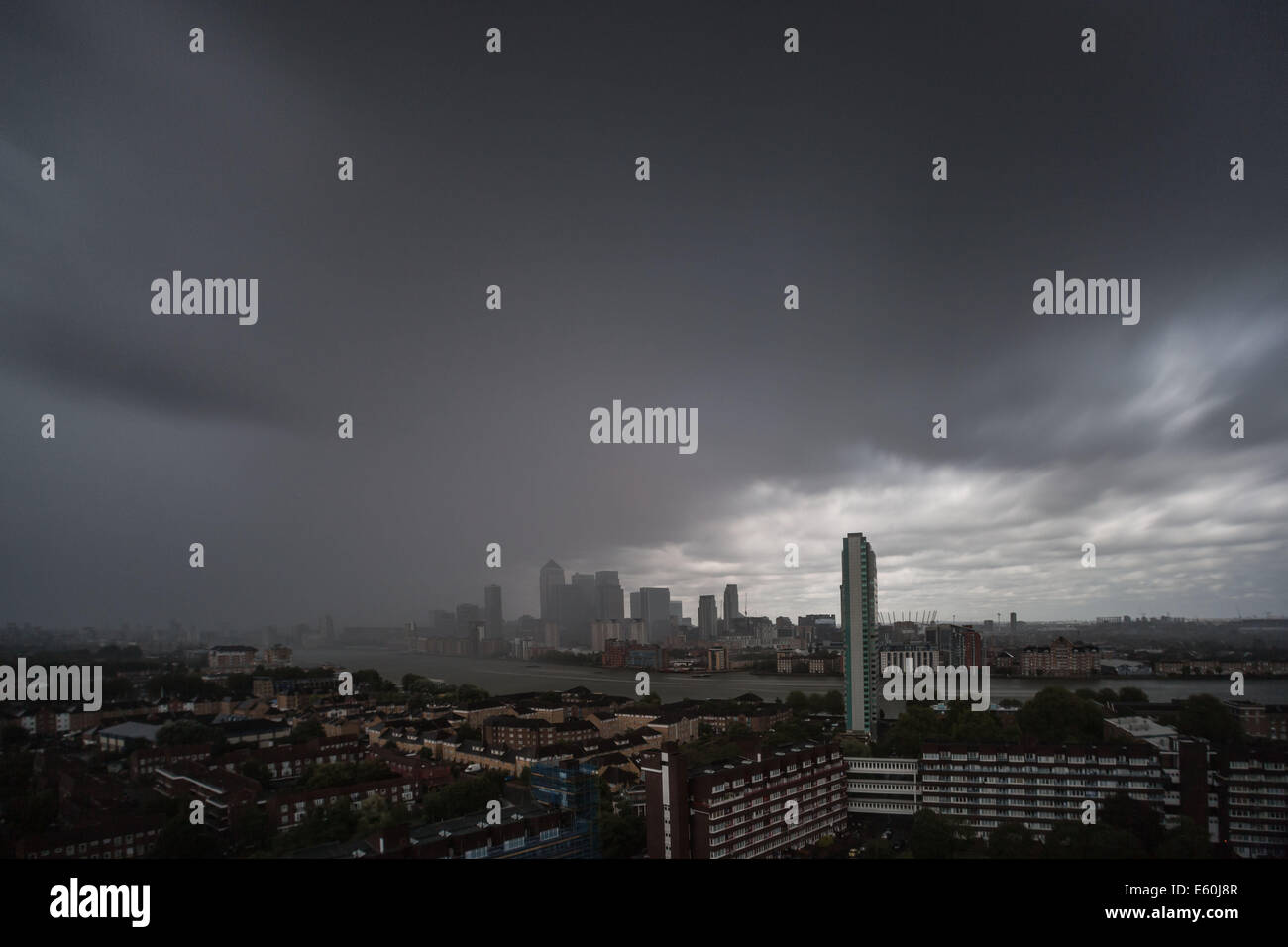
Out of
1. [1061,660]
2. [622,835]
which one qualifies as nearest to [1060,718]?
[622,835]

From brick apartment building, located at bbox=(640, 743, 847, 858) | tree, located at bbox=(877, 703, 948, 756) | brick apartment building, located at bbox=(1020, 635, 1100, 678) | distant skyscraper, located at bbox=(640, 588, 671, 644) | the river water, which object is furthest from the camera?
brick apartment building, located at bbox=(1020, 635, 1100, 678)

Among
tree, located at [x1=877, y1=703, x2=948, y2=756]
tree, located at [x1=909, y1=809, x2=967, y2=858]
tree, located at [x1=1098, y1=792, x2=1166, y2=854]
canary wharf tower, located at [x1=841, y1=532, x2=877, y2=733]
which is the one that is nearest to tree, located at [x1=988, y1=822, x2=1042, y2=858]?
tree, located at [x1=909, y1=809, x2=967, y2=858]

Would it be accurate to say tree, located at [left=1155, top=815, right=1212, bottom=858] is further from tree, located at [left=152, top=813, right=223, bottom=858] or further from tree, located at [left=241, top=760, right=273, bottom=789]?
tree, located at [left=241, top=760, right=273, bottom=789]

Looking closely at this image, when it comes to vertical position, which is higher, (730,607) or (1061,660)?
(730,607)

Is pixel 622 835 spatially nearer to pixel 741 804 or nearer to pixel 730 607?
pixel 741 804
